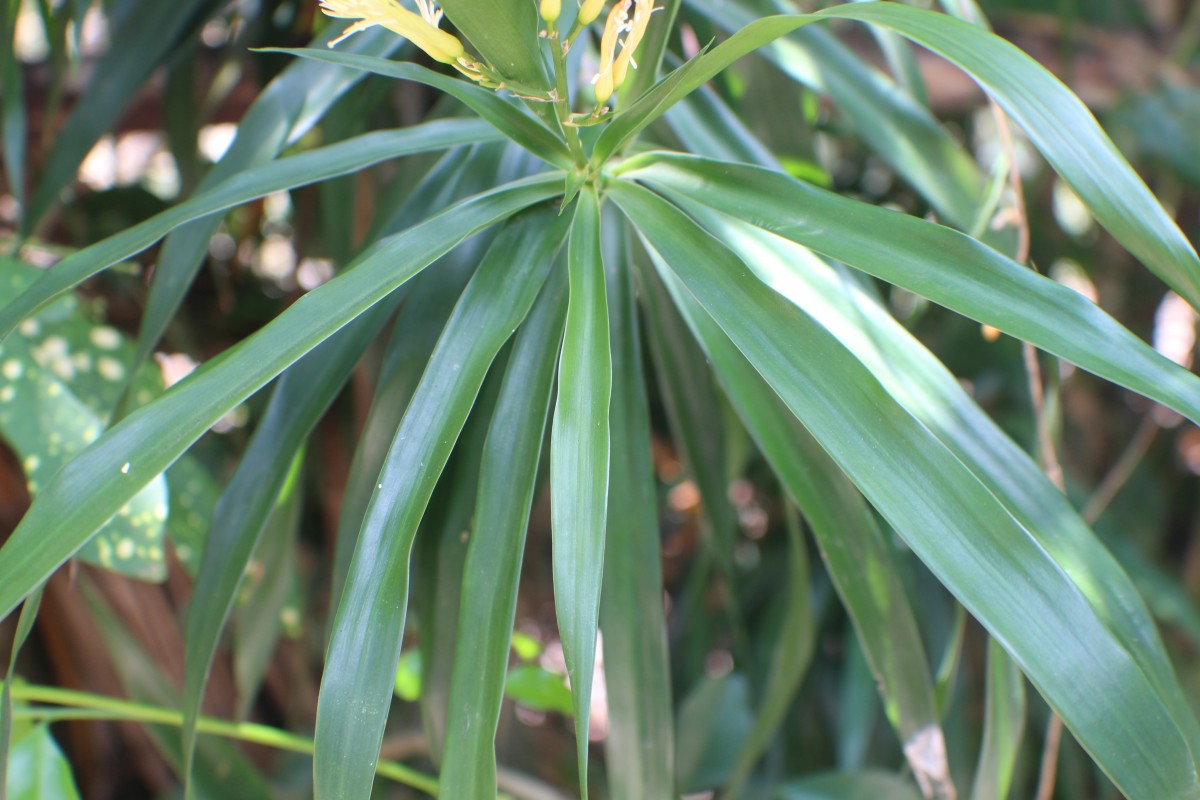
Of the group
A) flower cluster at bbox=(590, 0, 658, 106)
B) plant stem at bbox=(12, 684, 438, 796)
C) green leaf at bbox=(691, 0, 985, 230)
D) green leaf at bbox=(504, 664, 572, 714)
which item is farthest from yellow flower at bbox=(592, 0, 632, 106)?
green leaf at bbox=(504, 664, 572, 714)

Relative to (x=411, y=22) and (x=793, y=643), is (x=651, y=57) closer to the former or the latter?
(x=411, y=22)

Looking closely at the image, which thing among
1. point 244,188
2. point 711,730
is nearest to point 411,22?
point 244,188

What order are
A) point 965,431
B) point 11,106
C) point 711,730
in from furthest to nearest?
point 711,730 < point 11,106 < point 965,431

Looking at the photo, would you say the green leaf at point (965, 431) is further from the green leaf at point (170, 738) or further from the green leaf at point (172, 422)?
the green leaf at point (170, 738)

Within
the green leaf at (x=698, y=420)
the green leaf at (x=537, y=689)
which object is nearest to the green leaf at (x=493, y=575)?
the green leaf at (x=698, y=420)

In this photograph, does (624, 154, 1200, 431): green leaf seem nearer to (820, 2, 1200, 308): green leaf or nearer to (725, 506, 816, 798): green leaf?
(820, 2, 1200, 308): green leaf

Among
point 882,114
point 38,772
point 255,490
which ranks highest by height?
point 882,114
